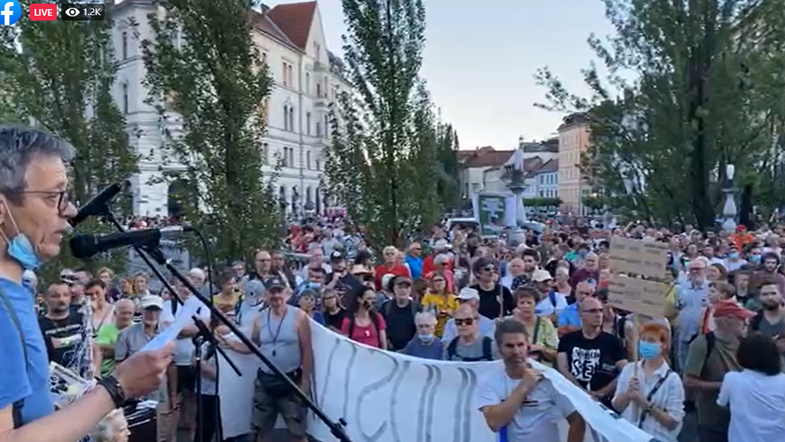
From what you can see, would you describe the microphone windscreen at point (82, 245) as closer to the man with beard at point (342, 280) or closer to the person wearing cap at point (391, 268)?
the man with beard at point (342, 280)

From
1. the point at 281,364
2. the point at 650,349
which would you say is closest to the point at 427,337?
the point at 281,364

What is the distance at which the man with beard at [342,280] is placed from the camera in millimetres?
9494

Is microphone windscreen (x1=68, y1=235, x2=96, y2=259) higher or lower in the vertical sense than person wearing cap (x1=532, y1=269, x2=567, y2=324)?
higher

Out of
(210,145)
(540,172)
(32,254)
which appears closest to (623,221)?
(210,145)

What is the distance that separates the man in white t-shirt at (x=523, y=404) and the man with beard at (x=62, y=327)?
3.34 meters

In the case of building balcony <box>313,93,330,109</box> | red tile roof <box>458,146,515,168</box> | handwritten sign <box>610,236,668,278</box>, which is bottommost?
handwritten sign <box>610,236,668,278</box>

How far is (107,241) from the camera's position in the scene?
3.48 metres

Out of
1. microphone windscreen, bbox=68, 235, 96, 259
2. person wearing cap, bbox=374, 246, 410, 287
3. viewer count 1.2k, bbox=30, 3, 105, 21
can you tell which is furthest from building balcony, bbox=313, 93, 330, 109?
microphone windscreen, bbox=68, 235, 96, 259

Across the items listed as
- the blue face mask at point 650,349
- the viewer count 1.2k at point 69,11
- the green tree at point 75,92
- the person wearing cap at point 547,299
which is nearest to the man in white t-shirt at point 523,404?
the blue face mask at point 650,349

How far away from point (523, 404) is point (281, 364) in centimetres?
323

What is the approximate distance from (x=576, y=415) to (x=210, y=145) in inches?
383

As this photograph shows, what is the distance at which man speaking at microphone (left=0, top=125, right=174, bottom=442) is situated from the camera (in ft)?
6.24

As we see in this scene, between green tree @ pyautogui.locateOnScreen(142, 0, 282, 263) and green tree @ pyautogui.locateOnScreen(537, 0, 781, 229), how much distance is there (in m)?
13.3

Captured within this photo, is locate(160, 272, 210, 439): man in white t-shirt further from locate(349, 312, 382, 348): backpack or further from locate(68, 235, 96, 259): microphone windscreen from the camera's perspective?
locate(68, 235, 96, 259): microphone windscreen
